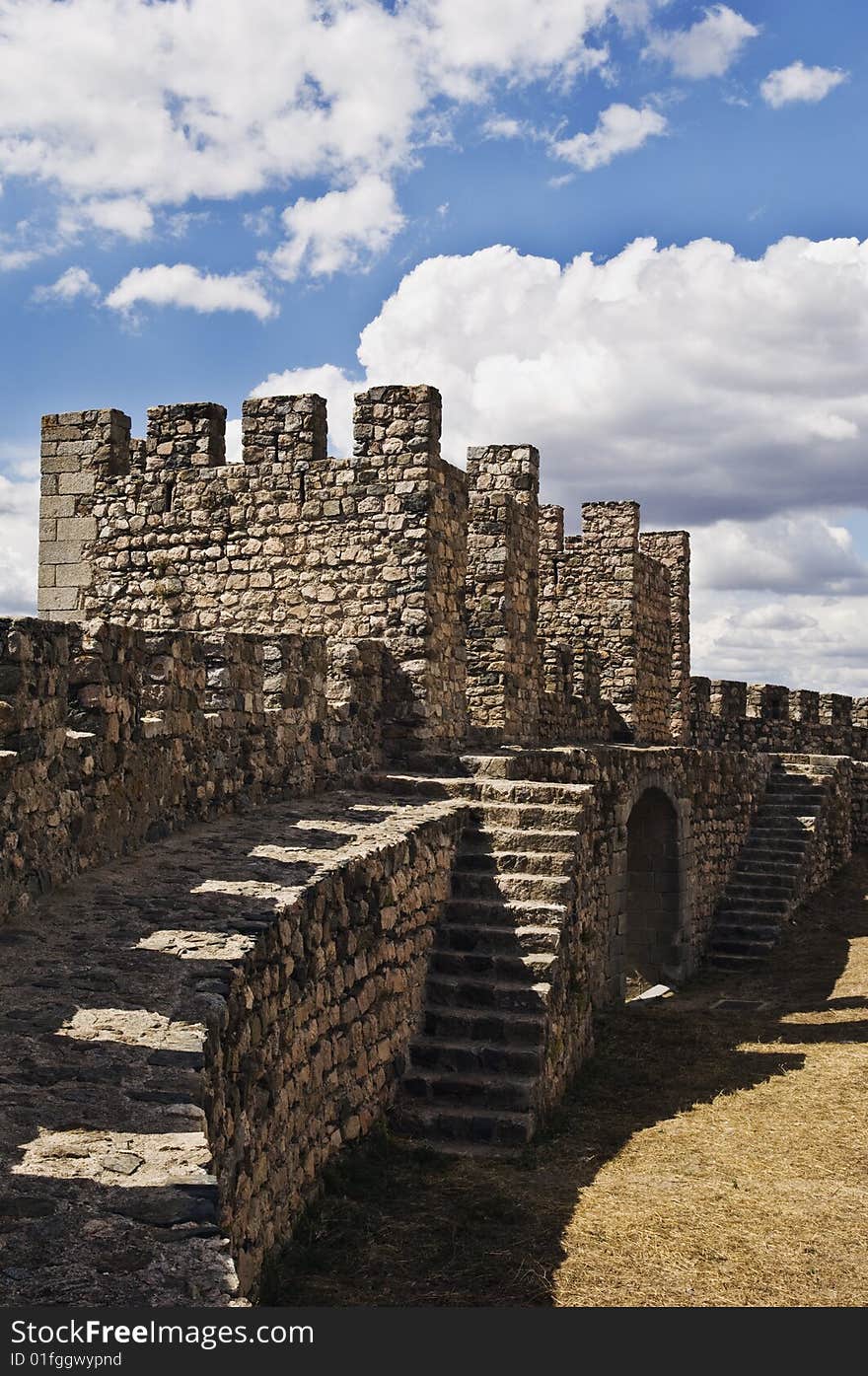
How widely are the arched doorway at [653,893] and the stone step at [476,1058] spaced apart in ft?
25.9

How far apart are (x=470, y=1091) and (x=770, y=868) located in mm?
11591

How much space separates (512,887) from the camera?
9.35 m

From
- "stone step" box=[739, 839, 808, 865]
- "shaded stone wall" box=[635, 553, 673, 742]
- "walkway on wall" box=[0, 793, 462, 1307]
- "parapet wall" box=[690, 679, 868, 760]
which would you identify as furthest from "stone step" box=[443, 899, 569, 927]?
"parapet wall" box=[690, 679, 868, 760]

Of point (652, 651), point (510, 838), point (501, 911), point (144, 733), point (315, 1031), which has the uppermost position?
point (652, 651)

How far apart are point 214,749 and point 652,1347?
16.9ft

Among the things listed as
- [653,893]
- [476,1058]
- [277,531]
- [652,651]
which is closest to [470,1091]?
[476,1058]

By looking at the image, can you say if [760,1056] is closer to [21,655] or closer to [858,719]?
[21,655]

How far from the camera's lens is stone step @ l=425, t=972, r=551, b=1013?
859 cm

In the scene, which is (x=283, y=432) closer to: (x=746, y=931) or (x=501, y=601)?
(x=501, y=601)

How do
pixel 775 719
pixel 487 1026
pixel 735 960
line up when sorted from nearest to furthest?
pixel 487 1026
pixel 735 960
pixel 775 719

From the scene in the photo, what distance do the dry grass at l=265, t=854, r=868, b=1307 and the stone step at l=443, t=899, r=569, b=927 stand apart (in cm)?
124

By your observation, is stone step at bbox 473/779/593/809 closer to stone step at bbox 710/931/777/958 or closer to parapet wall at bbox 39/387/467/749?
parapet wall at bbox 39/387/467/749

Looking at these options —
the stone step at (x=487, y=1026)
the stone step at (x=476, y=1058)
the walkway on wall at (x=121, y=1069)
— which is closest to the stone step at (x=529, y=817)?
the stone step at (x=487, y=1026)

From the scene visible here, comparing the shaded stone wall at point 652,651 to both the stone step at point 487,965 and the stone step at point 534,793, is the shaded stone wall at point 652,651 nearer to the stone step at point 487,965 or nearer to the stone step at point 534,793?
the stone step at point 534,793
